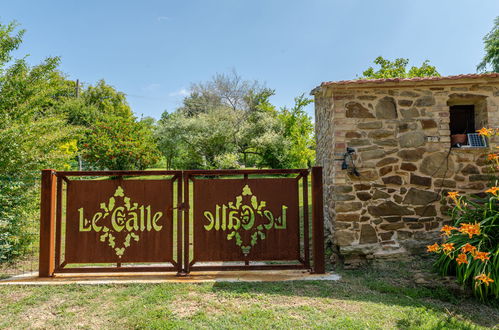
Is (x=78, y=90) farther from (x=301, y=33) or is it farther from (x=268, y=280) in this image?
(x=268, y=280)

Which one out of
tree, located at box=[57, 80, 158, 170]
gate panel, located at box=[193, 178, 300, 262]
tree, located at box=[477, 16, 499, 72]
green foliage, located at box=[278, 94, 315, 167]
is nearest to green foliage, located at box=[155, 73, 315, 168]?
green foliage, located at box=[278, 94, 315, 167]

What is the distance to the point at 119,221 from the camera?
4074 millimetres

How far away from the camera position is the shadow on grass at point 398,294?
2857 millimetres

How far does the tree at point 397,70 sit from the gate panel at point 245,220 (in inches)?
533

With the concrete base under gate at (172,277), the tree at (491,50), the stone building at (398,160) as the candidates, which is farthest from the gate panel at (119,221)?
the tree at (491,50)

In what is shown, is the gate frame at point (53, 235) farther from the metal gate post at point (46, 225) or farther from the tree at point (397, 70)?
the tree at point (397, 70)

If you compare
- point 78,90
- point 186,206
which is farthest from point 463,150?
point 78,90

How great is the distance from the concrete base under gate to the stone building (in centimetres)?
92

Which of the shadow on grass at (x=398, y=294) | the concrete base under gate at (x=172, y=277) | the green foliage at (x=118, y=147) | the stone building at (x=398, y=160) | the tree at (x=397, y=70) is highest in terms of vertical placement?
the tree at (x=397, y=70)

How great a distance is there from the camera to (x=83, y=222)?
408 cm

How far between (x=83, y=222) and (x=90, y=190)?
1.55 feet

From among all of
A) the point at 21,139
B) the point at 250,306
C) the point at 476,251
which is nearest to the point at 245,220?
the point at 250,306

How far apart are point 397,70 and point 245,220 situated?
48.0ft

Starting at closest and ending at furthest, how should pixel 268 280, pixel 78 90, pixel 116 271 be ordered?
pixel 268 280 → pixel 116 271 → pixel 78 90
